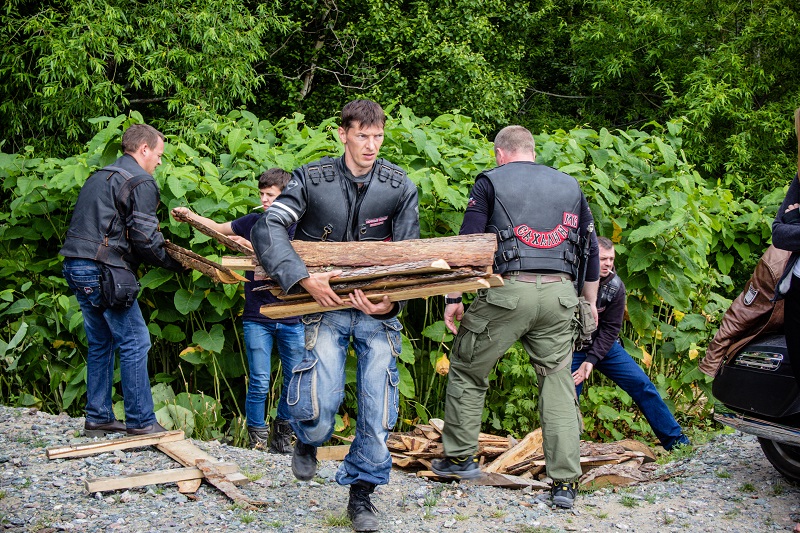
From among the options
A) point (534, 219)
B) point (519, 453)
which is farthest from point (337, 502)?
point (534, 219)

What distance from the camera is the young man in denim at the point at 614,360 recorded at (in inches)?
249

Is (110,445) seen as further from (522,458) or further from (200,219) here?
(522,458)

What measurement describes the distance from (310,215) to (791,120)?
41.4 ft

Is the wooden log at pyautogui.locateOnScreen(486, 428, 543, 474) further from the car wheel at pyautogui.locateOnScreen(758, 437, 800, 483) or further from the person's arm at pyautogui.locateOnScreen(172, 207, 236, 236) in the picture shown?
the person's arm at pyautogui.locateOnScreen(172, 207, 236, 236)

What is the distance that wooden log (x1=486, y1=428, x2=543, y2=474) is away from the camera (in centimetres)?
607

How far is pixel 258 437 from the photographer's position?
6.37 m

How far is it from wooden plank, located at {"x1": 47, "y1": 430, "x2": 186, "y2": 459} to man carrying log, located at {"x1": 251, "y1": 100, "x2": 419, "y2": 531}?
5.15 feet

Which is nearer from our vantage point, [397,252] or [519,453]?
[397,252]

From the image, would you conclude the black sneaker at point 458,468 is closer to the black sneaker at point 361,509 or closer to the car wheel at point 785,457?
the black sneaker at point 361,509

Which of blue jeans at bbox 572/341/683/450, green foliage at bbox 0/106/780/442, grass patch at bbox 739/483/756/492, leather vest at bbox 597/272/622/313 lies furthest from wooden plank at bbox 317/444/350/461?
grass patch at bbox 739/483/756/492

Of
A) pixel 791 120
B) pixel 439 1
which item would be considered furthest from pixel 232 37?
pixel 791 120

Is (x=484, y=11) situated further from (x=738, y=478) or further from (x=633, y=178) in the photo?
(x=738, y=478)

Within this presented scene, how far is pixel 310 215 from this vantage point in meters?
4.41

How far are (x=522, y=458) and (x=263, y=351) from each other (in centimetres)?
195
